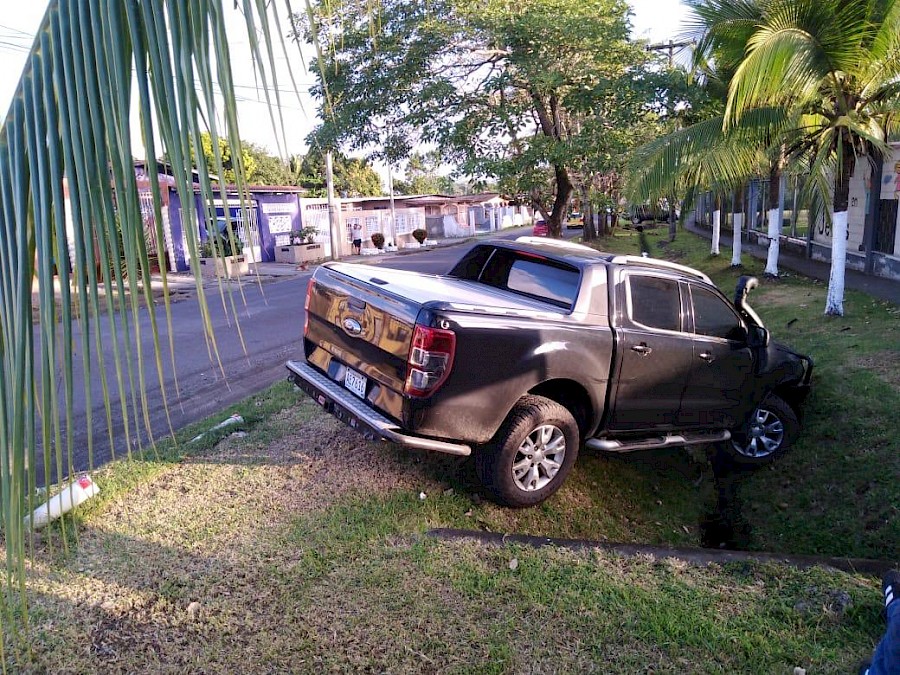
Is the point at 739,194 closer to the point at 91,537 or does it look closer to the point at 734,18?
the point at 734,18

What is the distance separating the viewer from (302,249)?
28.8m

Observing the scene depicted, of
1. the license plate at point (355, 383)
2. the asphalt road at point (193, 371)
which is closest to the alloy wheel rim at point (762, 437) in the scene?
the license plate at point (355, 383)

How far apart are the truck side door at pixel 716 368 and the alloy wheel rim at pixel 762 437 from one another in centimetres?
27

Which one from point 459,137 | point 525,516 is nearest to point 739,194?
point 459,137

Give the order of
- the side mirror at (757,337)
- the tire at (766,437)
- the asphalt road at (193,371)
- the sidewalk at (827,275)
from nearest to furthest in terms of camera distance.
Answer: the side mirror at (757,337)
the tire at (766,437)
the asphalt road at (193,371)
the sidewalk at (827,275)

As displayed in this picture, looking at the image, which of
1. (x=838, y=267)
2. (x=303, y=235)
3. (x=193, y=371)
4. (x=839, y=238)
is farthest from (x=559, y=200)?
(x=303, y=235)

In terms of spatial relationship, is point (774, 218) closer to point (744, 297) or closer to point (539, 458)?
point (744, 297)

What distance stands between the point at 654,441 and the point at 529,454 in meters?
1.21

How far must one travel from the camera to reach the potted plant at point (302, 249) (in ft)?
94.1

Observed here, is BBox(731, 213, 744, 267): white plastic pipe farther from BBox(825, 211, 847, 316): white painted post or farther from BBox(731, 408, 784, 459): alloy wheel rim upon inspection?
BBox(731, 408, 784, 459): alloy wheel rim

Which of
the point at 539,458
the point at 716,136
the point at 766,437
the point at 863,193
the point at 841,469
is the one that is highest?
the point at 716,136

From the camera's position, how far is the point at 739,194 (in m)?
16.9

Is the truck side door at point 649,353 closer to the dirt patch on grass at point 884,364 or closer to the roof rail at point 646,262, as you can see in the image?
the roof rail at point 646,262

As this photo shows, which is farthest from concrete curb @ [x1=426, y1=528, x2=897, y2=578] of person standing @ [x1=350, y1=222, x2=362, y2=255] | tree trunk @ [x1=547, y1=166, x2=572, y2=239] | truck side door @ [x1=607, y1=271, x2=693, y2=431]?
person standing @ [x1=350, y1=222, x2=362, y2=255]
